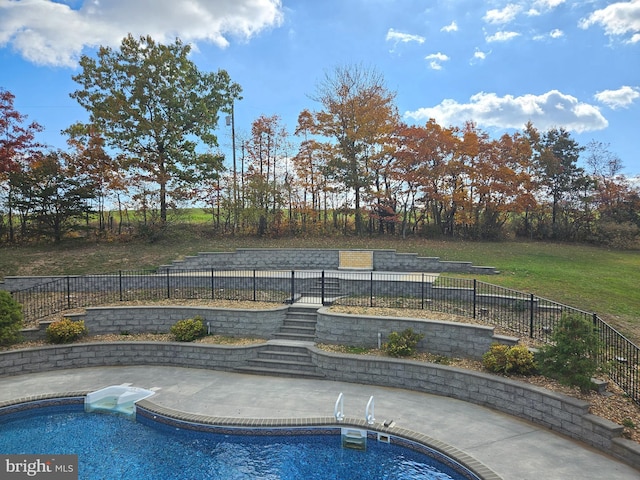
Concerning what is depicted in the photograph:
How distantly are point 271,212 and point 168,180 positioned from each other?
6199 mm

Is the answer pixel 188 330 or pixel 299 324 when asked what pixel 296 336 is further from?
pixel 188 330

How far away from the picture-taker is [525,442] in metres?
6.67

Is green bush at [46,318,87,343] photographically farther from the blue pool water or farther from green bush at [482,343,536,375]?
green bush at [482,343,536,375]

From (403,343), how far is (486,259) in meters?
9.87

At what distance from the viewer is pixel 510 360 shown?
319 inches

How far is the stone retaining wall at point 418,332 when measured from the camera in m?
9.22

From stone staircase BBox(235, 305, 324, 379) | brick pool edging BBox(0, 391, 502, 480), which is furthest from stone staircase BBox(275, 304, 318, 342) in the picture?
brick pool edging BBox(0, 391, 502, 480)

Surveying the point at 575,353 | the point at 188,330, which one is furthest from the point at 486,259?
the point at 188,330

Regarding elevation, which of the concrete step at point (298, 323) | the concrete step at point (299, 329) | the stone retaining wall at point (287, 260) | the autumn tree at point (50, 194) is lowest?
the concrete step at point (299, 329)

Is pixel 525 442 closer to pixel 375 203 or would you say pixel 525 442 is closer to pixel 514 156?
pixel 375 203

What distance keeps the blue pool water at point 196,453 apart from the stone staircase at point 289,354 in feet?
9.09

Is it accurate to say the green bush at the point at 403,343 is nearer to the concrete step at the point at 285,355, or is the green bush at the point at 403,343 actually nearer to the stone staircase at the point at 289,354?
the stone staircase at the point at 289,354

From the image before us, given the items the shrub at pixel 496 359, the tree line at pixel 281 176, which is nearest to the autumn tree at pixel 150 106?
the tree line at pixel 281 176

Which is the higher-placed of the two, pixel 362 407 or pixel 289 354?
pixel 289 354
